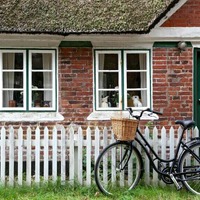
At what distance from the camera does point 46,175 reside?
20.6ft

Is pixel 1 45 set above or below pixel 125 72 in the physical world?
above

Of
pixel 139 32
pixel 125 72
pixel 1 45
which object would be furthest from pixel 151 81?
pixel 1 45

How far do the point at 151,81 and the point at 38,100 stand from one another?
2482 mm

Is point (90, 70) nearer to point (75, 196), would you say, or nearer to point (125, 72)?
point (125, 72)

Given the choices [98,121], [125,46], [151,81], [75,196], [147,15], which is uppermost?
[147,15]

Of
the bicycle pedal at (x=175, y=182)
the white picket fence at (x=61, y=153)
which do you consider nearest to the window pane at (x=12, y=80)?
the white picket fence at (x=61, y=153)

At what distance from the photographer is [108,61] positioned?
331 inches

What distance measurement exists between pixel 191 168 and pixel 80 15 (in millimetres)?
3873

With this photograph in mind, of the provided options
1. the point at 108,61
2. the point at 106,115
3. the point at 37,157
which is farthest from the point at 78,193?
the point at 108,61

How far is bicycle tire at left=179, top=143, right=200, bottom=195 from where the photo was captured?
599cm

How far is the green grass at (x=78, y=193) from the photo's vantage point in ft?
18.8

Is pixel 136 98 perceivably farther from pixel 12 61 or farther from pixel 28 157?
pixel 28 157

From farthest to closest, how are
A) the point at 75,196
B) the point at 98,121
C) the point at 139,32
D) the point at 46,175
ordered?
the point at 98,121
the point at 139,32
the point at 46,175
the point at 75,196

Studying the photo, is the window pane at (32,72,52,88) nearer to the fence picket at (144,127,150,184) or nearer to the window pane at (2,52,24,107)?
the window pane at (2,52,24,107)
